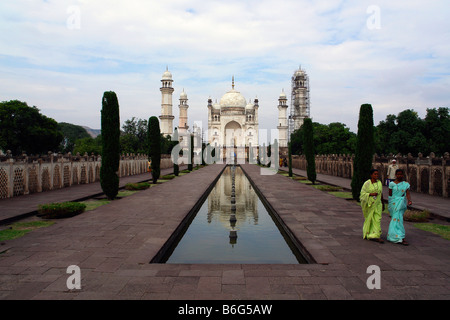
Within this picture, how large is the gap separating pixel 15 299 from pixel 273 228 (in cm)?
500

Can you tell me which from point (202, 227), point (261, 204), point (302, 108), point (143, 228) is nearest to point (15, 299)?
point (143, 228)

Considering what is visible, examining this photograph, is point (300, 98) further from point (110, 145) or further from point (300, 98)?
point (110, 145)

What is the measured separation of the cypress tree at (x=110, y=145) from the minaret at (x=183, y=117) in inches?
1916

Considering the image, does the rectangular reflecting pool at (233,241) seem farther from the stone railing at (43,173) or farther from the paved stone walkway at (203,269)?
the stone railing at (43,173)

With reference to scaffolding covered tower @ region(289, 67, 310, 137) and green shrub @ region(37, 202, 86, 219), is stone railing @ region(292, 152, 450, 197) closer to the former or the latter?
green shrub @ region(37, 202, 86, 219)

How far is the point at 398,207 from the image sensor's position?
5.07 m

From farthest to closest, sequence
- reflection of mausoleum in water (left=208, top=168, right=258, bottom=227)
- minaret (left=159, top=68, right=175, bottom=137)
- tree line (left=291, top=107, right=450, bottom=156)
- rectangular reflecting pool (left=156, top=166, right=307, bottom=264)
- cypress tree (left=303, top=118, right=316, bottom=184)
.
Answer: minaret (left=159, top=68, right=175, bottom=137) < tree line (left=291, top=107, right=450, bottom=156) < cypress tree (left=303, top=118, right=316, bottom=184) < reflection of mausoleum in water (left=208, top=168, right=258, bottom=227) < rectangular reflecting pool (left=156, top=166, right=307, bottom=264)

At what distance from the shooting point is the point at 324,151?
38.4 m

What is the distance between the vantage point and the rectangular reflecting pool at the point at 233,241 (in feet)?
16.5

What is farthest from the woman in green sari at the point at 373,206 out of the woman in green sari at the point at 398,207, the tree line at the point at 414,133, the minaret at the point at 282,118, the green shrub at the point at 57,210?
the minaret at the point at 282,118

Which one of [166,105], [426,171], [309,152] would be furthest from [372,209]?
[166,105]

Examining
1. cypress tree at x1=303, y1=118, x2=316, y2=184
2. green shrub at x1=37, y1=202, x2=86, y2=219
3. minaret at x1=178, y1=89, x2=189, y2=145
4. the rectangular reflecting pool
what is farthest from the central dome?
green shrub at x1=37, y1=202, x2=86, y2=219

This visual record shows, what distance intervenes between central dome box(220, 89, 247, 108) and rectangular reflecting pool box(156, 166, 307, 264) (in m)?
57.4

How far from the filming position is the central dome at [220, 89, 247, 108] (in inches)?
2574
